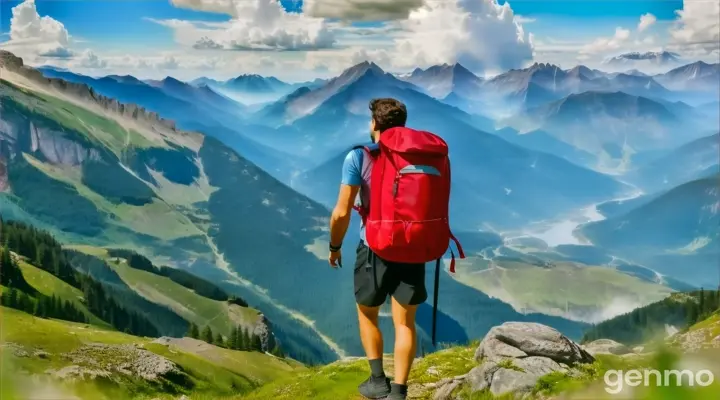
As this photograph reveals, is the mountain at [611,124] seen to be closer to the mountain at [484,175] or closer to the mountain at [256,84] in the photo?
the mountain at [484,175]

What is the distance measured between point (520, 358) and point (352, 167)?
3926 millimetres

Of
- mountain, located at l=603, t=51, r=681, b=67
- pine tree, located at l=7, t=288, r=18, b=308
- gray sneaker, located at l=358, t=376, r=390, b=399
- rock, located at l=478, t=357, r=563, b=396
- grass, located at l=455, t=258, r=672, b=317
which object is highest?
mountain, located at l=603, t=51, r=681, b=67

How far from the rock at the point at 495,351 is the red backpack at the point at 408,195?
3446mm

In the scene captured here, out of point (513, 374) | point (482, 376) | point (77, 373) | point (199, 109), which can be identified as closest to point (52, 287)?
point (199, 109)

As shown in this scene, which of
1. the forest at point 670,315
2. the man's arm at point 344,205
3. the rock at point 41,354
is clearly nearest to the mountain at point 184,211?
the forest at point 670,315

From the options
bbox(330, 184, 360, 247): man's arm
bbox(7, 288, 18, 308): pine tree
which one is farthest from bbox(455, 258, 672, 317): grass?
bbox(330, 184, 360, 247): man's arm

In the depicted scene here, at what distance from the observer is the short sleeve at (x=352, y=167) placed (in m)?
5.47

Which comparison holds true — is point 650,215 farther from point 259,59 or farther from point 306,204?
point 259,59

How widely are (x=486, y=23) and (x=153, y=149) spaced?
69003 millimetres

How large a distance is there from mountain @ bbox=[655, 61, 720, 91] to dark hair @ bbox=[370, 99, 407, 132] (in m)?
49.2

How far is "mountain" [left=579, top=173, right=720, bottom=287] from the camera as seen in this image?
266 ft

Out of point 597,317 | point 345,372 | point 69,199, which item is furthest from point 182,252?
point 345,372

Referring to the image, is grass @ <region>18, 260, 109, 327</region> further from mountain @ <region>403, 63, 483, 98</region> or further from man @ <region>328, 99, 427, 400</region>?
man @ <region>328, 99, 427, 400</region>

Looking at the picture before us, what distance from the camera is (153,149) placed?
90750 millimetres
